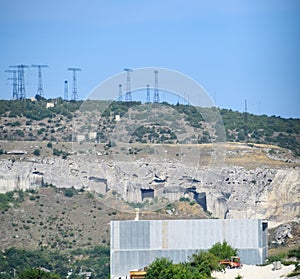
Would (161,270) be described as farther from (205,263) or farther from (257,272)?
(257,272)

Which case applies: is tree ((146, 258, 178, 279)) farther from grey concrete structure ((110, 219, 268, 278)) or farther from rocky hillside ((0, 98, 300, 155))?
rocky hillside ((0, 98, 300, 155))

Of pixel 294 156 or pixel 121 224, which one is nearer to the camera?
pixel 121 224

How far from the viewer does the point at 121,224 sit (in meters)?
73.8

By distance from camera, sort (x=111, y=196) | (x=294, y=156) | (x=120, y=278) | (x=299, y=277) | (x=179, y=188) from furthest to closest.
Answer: (x=294, y=156), (x=179, y=188), (x=111, y=196), (x=120, y=278), (x=299, y=277)

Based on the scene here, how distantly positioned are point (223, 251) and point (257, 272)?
7915 millimetres

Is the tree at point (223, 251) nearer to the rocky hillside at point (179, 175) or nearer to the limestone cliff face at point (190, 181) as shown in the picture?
the rocky hillside at point (179, 175)

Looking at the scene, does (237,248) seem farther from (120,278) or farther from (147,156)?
(147,156)

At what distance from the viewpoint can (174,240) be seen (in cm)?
7412

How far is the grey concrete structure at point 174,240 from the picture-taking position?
73562 millimetres

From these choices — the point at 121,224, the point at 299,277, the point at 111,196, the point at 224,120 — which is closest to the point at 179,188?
the point at 111,196

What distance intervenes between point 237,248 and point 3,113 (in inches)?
2591

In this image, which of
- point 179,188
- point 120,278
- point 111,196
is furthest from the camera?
point 179,188

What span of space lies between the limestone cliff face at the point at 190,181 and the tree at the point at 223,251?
31.6 meters

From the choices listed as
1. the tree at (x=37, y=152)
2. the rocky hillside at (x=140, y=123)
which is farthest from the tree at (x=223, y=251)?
the tree at (x=37, y=152)
